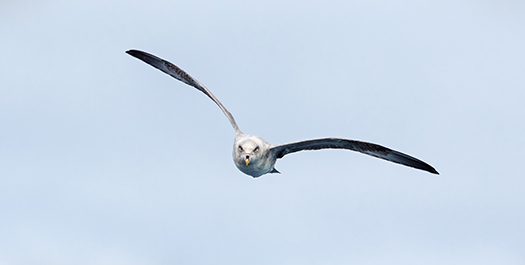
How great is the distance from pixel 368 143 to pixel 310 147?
1.84m

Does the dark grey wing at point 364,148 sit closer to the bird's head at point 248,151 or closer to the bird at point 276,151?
the bird at point 276,151

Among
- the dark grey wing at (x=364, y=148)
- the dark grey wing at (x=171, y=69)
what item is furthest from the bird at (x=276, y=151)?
the dark grey wing at (x=171, y=69)

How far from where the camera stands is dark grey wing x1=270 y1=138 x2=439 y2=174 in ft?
49.7

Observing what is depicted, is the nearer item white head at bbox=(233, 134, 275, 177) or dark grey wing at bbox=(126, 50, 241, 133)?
white head at bbox=(233, 134, 275, 177)

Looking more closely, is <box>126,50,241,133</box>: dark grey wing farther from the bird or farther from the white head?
the white head

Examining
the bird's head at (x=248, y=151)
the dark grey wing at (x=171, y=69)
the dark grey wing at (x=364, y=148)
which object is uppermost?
the dark grey wing at (x=171, y=69)

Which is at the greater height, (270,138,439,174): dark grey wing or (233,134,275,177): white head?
Result: (270,138,439,174): dark grey wing

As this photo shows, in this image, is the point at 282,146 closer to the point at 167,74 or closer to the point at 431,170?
the point at 431,170

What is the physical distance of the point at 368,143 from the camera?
49.4ft

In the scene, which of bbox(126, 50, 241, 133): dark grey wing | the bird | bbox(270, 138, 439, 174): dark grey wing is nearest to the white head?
the bird

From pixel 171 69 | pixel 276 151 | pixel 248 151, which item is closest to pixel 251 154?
pixel 248 151

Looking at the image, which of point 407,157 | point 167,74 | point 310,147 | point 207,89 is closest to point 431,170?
point 407,157

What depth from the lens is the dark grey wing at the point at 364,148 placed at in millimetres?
15156

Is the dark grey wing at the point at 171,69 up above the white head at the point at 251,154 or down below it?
above
